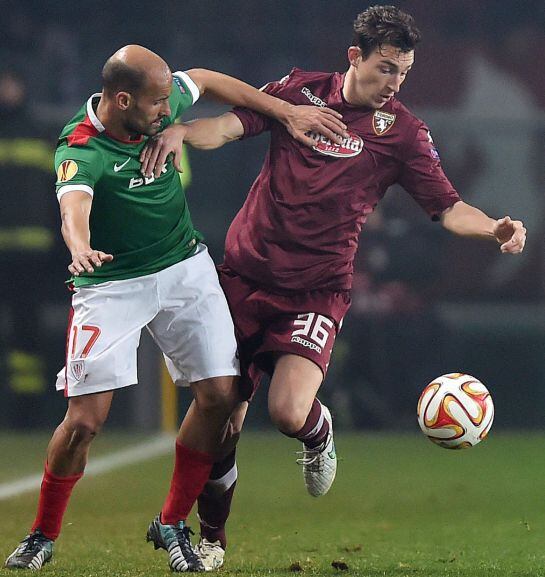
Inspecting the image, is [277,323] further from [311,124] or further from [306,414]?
[311,124]

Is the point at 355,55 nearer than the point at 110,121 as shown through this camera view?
No

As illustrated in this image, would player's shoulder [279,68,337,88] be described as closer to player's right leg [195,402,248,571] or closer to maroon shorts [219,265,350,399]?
maroon shorts [219,265,350,399]

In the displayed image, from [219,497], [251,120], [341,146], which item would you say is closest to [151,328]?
[219,497]

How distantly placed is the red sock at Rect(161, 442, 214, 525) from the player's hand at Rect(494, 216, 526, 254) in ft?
4.49

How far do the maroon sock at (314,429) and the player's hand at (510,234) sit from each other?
3.24 ft

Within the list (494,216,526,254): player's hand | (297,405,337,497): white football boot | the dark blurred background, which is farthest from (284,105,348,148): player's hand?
the dark blurred background

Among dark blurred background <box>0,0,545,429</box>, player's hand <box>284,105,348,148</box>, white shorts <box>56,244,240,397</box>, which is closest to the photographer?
white shorts <box>56,244,240,397</box>

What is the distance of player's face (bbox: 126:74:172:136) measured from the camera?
487 cm

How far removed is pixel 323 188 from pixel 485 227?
0.66 meters

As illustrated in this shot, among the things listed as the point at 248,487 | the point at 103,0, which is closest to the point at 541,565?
the point at 248,487

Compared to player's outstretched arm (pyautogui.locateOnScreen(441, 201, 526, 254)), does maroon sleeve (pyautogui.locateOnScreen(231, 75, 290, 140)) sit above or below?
above

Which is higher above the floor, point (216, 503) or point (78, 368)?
point (78, 368)

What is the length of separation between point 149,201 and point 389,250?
5976mm

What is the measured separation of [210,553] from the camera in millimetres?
5273
